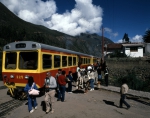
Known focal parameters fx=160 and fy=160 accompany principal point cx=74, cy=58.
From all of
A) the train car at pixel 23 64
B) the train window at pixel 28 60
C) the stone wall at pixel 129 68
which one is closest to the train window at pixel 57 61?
the train car at pixel 23 64

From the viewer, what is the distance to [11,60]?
9852 millimetres

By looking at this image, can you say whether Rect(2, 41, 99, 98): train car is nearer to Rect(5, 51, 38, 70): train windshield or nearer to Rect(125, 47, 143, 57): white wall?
Rect(5, 51, 38, 70): train windshield

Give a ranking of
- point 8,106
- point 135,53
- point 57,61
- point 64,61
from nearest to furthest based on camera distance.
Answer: point 8,106, point 57,61, point 64,61, point 135,53

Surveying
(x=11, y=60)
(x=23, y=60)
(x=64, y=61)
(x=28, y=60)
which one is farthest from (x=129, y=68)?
(x=11, y=60)

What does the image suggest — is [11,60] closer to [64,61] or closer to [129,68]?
[64,61]

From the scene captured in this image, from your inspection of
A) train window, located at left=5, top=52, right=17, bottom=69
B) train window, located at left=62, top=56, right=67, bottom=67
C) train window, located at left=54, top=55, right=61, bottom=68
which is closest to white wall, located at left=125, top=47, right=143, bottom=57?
train window, located at left=62, top=56, right=67, bottom=67

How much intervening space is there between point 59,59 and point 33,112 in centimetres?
598

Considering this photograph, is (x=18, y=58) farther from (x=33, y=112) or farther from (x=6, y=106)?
(x=33, y=112)

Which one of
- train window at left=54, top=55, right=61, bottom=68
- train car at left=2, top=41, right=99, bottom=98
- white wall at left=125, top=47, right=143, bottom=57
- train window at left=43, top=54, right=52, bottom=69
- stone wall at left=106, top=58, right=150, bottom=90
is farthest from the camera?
white wall at left=125, top=47, right=143, bottom=57

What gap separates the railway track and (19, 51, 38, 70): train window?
201cm

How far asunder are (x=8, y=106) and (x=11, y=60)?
287cm

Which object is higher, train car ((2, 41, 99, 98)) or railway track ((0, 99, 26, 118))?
train car ((2, 41, 99, 98))

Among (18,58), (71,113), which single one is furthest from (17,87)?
(71,113)

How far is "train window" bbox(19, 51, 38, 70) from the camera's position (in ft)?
30.7
